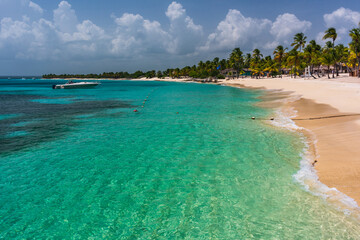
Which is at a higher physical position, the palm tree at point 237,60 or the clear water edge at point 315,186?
the palm tree at point 237,60

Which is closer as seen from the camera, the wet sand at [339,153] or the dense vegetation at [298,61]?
the wet sand at [339,153]

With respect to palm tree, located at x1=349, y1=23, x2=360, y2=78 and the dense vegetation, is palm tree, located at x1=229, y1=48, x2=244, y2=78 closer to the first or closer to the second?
the dense vegetation

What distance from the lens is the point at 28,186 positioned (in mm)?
10023

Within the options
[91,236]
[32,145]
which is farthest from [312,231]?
[32,145]

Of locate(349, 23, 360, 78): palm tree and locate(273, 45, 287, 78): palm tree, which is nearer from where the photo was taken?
locate(349, 23, 360, 78): palm tree

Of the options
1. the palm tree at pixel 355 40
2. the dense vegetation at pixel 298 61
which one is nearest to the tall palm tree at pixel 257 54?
the dense vegetation at pixel 298 61

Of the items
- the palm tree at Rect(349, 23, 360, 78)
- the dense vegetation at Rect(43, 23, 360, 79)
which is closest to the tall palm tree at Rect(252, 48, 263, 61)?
the dense vegetation at Rect(43, 23, 360, 79)

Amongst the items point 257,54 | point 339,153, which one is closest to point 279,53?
point 257,54

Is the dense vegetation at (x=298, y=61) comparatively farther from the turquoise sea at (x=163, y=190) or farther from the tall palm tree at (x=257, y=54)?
the turquoise sea at (x=163, y=190)

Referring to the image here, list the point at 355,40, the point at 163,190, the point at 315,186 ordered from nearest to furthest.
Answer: the point at 315,186 < the point at 163,190 < the point at 355,40

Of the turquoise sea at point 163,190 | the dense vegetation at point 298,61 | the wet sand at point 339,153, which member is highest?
the dense vegetation at point 298,61

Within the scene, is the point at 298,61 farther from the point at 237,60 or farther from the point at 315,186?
the point at 315,186

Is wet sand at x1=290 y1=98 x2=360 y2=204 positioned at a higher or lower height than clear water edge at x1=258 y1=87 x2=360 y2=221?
higher

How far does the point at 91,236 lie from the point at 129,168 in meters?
4.90
